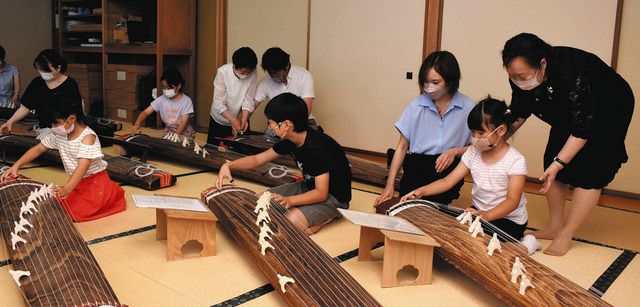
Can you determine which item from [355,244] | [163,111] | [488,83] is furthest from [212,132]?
[355,244]

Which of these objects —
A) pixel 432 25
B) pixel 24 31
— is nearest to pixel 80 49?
pixel 24 31

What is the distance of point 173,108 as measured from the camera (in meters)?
5.11

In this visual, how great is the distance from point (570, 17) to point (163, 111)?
3523mm

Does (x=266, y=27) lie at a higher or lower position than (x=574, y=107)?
higher

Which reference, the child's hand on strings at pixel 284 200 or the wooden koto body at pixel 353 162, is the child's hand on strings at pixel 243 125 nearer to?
the wooden koto body at pixel 353 162

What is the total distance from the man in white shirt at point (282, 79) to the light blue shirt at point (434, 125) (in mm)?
1524

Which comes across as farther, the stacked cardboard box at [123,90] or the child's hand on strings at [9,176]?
the stacked cardboard box at [123,90]

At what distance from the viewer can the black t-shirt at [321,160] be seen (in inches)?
113

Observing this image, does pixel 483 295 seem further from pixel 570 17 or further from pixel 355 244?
pixel 570 17

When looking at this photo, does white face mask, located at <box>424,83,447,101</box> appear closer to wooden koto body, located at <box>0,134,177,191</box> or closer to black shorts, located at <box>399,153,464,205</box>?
black shorts, located at <box>399,153,464,205</box>

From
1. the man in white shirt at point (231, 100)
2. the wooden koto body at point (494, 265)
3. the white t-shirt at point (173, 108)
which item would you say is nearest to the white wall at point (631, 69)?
the wooden koto body at point (494, 265)

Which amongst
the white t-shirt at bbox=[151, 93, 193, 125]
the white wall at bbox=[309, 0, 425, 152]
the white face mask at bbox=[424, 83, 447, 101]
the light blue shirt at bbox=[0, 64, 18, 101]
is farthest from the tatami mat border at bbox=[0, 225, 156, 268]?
the light blue shirt at bbox=[0, 64, 18, 101]

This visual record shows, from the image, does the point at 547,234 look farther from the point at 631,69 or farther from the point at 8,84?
the point at 8,84

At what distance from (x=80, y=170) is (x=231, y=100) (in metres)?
2.34
